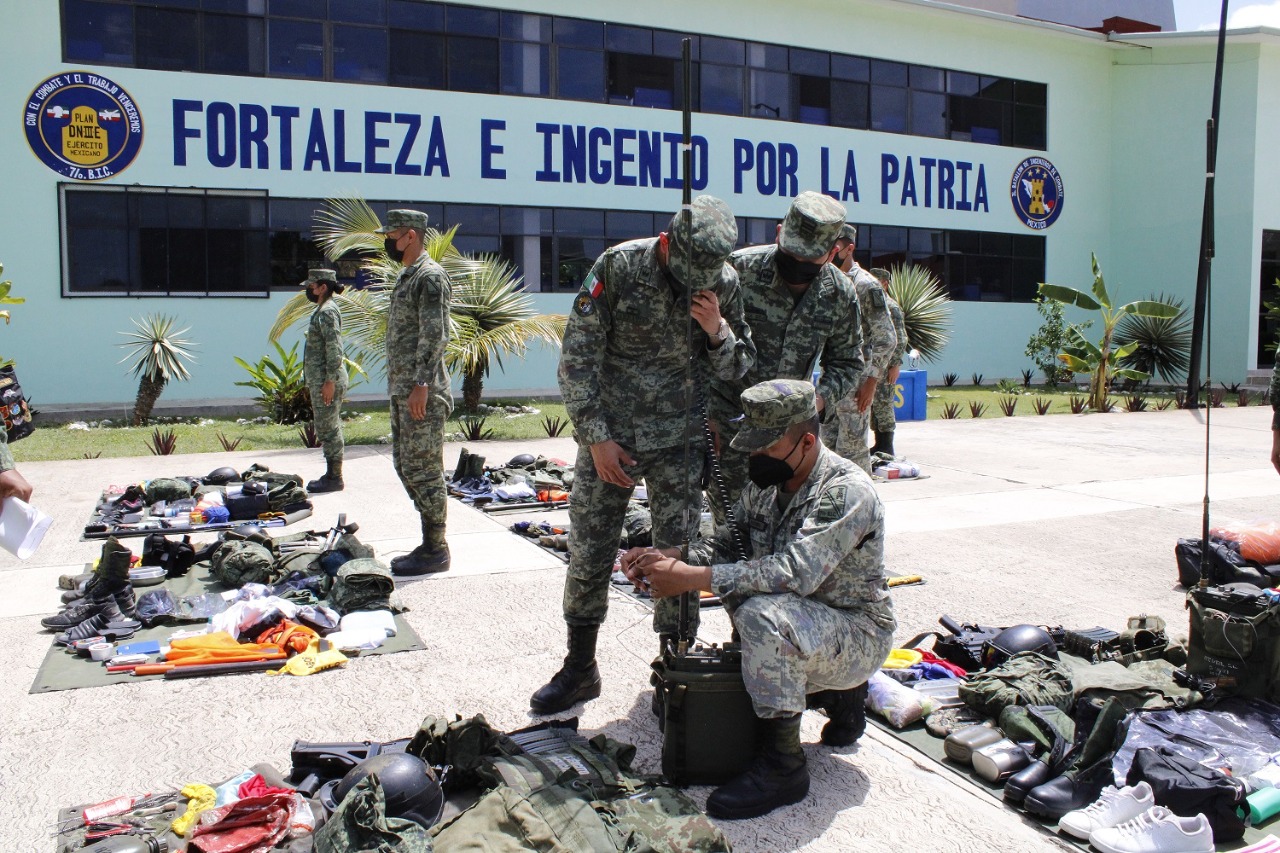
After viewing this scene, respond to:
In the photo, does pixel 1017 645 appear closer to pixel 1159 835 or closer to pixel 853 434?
pixel 1159 835

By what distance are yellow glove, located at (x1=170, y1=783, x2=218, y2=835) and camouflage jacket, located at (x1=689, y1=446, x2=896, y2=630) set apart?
1.72 meters

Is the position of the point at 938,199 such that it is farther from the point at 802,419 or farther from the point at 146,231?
the point at 802,419

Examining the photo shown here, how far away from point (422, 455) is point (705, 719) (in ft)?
10.8

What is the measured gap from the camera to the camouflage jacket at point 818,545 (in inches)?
127

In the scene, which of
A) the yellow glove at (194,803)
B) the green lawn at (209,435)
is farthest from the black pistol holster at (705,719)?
the green lawn at (209,435)

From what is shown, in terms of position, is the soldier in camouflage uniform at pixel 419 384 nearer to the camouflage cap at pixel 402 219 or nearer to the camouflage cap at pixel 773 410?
the camouflage cap at pixel 402 219

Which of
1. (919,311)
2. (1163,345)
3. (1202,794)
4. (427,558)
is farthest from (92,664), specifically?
(1163,345)

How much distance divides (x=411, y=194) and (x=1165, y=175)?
715 inches

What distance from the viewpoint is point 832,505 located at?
10.7ft

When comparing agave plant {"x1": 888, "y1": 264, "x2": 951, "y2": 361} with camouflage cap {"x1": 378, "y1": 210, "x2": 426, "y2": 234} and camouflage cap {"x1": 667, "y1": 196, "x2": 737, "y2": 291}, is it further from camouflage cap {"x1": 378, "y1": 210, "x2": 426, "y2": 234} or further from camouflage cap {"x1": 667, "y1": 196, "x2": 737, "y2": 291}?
camouflage cap {"x1": 667, "y1": 196, "x2": 737, "y2": 291}

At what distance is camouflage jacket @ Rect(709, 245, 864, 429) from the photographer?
415 centimetres

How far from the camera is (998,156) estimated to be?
24703 millimetres

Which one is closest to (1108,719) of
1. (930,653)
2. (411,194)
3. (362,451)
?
(930,653)

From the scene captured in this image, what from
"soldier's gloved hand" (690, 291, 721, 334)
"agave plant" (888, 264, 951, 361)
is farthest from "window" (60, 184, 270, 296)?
"soldier's gloved hand" (690, 291, 721, 334)
